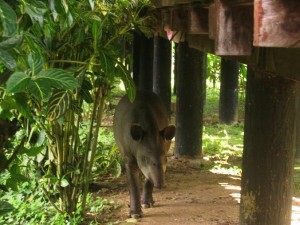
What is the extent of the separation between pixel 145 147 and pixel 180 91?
10.1 feet

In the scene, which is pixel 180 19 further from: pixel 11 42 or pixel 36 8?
pixel 11 42

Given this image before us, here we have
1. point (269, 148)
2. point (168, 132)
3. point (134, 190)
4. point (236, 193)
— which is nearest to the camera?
point (269, 148)

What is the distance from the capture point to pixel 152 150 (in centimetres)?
627

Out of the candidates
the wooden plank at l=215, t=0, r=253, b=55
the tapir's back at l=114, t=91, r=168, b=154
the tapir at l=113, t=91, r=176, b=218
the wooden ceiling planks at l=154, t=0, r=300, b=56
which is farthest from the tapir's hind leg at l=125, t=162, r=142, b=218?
the wooden plank at l=215, t=0, r=253, b=55

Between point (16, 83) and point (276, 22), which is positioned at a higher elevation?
point (276, 22)

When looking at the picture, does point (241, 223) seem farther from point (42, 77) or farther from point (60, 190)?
point (42, 77)

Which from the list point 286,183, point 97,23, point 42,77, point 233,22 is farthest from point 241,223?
point 42,77

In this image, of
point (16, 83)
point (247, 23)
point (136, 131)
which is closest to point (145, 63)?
point (136, 131)

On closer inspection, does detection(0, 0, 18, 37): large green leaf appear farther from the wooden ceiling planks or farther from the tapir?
the tapir

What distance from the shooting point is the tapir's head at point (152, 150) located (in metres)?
6.17

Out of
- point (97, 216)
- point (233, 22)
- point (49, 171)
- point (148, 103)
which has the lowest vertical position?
point (97, 216)

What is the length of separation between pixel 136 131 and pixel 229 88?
21.0 feet

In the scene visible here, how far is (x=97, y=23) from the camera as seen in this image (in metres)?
4.66

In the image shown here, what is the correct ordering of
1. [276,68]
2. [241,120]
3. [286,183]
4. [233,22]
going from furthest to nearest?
[241,120], [286,183], [276,68], [233,22]
